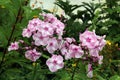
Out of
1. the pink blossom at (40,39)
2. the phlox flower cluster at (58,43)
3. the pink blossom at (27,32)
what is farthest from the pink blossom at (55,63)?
the pink blossom at (27,32)

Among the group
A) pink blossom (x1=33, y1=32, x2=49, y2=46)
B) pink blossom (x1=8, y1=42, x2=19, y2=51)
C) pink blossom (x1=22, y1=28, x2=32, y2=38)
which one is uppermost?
pink blossom (x1=22, y1=28, x2=32, y2=38)

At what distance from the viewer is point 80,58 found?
313 centimetres

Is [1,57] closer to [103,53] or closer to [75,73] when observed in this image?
[75,73]

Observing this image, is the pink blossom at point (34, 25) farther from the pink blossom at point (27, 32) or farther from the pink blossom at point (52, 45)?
the pink blossom at point (52, 45)

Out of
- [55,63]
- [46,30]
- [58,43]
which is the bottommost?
[55,63]

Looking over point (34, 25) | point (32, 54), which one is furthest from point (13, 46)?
point (34, 25)

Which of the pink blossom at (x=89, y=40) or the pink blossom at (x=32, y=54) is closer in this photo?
the pink blossom at (x=89, y=40)

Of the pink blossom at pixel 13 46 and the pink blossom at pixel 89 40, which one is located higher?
the pink blossom at pixel 89 40

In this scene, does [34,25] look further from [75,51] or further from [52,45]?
[75,51]

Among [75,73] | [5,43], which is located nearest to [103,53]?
[75,73]

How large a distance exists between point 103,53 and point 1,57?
136 centimetres

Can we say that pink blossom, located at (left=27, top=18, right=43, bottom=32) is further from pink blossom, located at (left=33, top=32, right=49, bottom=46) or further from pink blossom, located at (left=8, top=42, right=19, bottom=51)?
pink blossom, located at (left=8, top=42, right=19, bottom=51)

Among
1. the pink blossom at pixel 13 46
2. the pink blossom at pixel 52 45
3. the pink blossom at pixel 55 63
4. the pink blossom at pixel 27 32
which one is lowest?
the pink blossom at pixel 55 63

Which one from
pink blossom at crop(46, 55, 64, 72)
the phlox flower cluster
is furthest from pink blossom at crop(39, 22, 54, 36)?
pink blossom at crop(46, 55, 64, 72)
